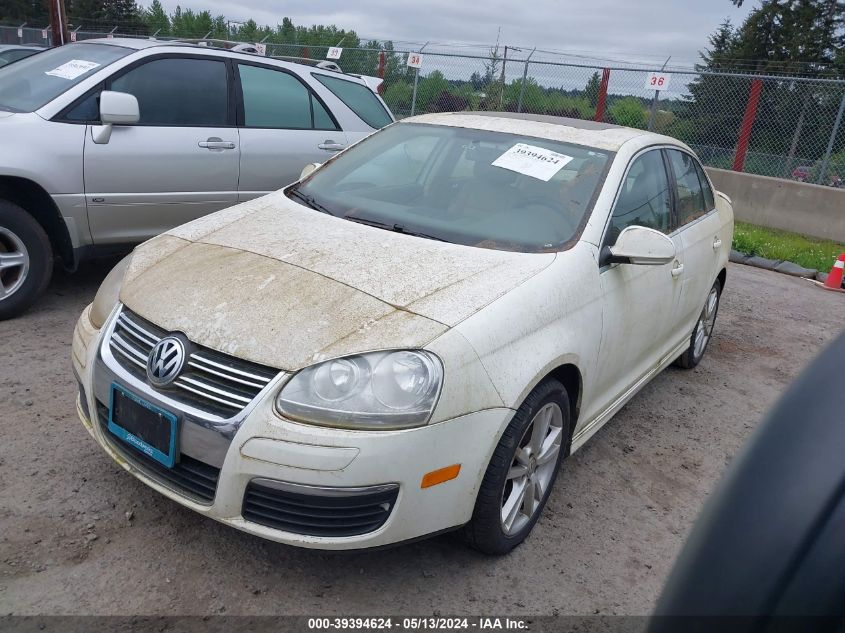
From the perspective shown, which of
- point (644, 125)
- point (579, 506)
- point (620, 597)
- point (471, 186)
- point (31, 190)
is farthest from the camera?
point (644, 125)

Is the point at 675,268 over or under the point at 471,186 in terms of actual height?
under

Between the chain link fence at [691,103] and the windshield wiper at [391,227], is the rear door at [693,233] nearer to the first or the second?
the windshield wiper at [391,227]

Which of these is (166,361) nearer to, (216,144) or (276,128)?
(216,144)

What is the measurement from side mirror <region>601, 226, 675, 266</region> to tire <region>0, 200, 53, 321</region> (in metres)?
3.41

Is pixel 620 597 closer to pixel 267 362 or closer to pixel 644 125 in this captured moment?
pixel 267 362

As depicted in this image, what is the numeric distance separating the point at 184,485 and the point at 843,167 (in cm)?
1089

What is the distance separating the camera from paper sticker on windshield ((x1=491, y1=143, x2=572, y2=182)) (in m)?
3.41


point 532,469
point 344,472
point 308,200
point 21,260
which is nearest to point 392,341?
point 344,472

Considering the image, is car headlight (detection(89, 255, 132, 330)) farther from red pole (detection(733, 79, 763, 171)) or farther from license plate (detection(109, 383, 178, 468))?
red pole (detection(733, 79, 763, 171))

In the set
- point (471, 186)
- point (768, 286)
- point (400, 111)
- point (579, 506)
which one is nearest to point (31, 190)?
point (471, 186)

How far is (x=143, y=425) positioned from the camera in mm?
2422

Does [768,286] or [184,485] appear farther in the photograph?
[768,286]

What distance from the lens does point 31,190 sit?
437cm

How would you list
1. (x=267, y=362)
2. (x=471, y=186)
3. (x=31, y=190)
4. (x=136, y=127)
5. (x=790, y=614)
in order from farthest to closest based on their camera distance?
(x=136, y=127), (x=31, y=190), (x=471, y=186), (x=267, y=362), (x=790, y=614)
